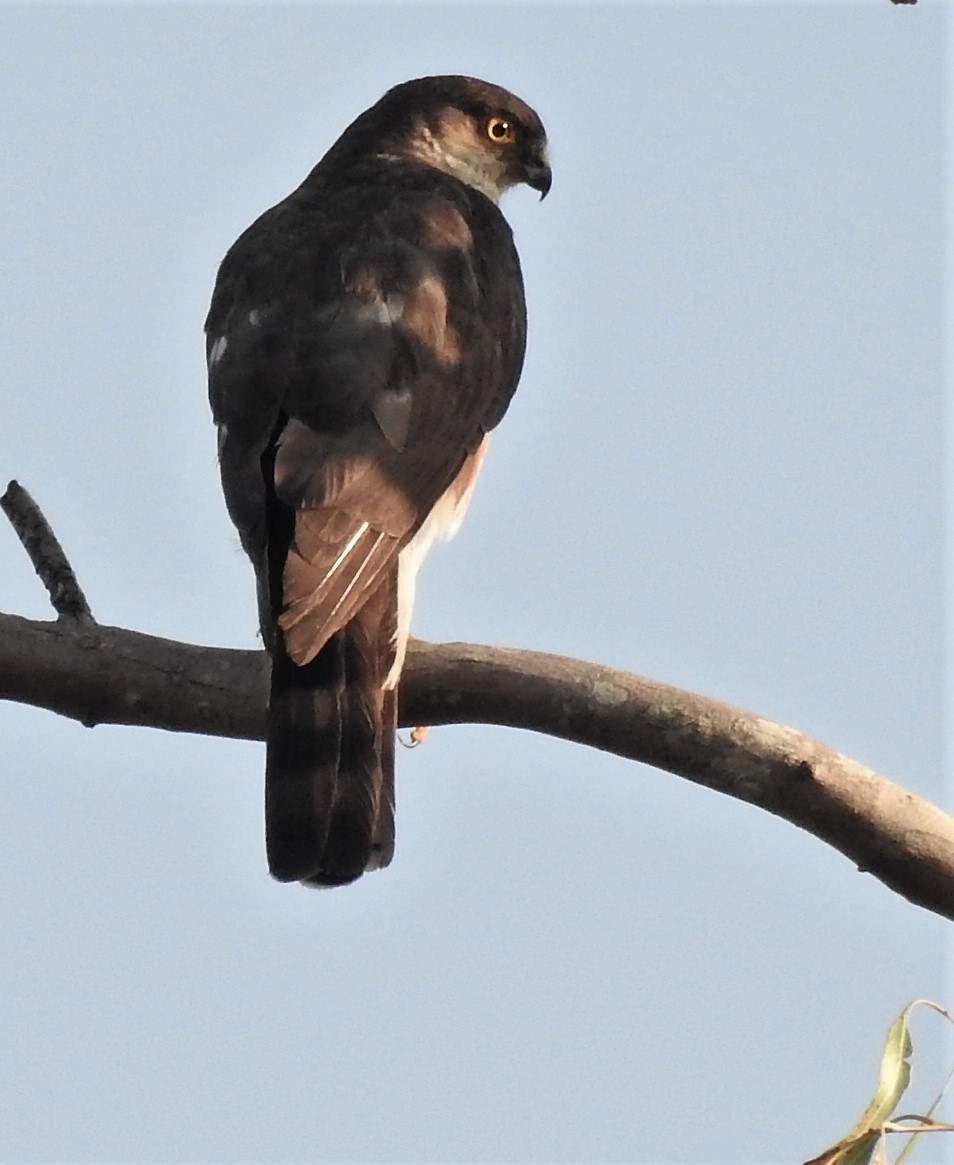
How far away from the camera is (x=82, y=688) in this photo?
Result: 3.36 metres

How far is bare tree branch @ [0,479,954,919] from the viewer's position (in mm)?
3090

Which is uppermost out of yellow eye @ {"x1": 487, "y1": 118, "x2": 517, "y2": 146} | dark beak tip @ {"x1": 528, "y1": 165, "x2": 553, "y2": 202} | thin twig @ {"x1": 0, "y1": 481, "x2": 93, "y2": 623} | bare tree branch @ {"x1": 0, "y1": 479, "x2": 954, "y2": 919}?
yellow eye @ {"x1": 487, "y1": 118, "x2": 517, "y2": 146}

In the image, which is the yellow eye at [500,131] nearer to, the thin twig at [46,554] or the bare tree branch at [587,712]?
the thin twig at [46,554]

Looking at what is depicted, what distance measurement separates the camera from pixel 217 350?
4562mm

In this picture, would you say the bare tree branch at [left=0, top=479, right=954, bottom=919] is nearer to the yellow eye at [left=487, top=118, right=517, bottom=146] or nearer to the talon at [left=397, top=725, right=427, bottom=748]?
the talon at [left=397, top=725, right=427, bottom=748]

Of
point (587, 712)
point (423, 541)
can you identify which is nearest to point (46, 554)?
point (423, 541)

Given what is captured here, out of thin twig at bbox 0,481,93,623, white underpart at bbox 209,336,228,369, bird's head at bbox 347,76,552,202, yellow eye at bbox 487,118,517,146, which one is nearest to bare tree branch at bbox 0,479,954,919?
thin twig at bbox 0,481,93,623

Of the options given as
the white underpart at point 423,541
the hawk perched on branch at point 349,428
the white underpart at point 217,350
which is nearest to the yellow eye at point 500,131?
the hawk perched on branch at point 349,428

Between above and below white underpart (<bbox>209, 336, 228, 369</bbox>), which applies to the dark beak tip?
above

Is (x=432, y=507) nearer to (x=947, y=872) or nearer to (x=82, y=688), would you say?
(x=82, y=688)

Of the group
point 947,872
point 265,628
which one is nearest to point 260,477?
point 265,628

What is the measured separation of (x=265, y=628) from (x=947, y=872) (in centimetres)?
141

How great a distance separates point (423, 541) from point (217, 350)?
2.48ft

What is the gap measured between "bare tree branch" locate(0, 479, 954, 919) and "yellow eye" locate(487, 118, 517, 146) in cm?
285
